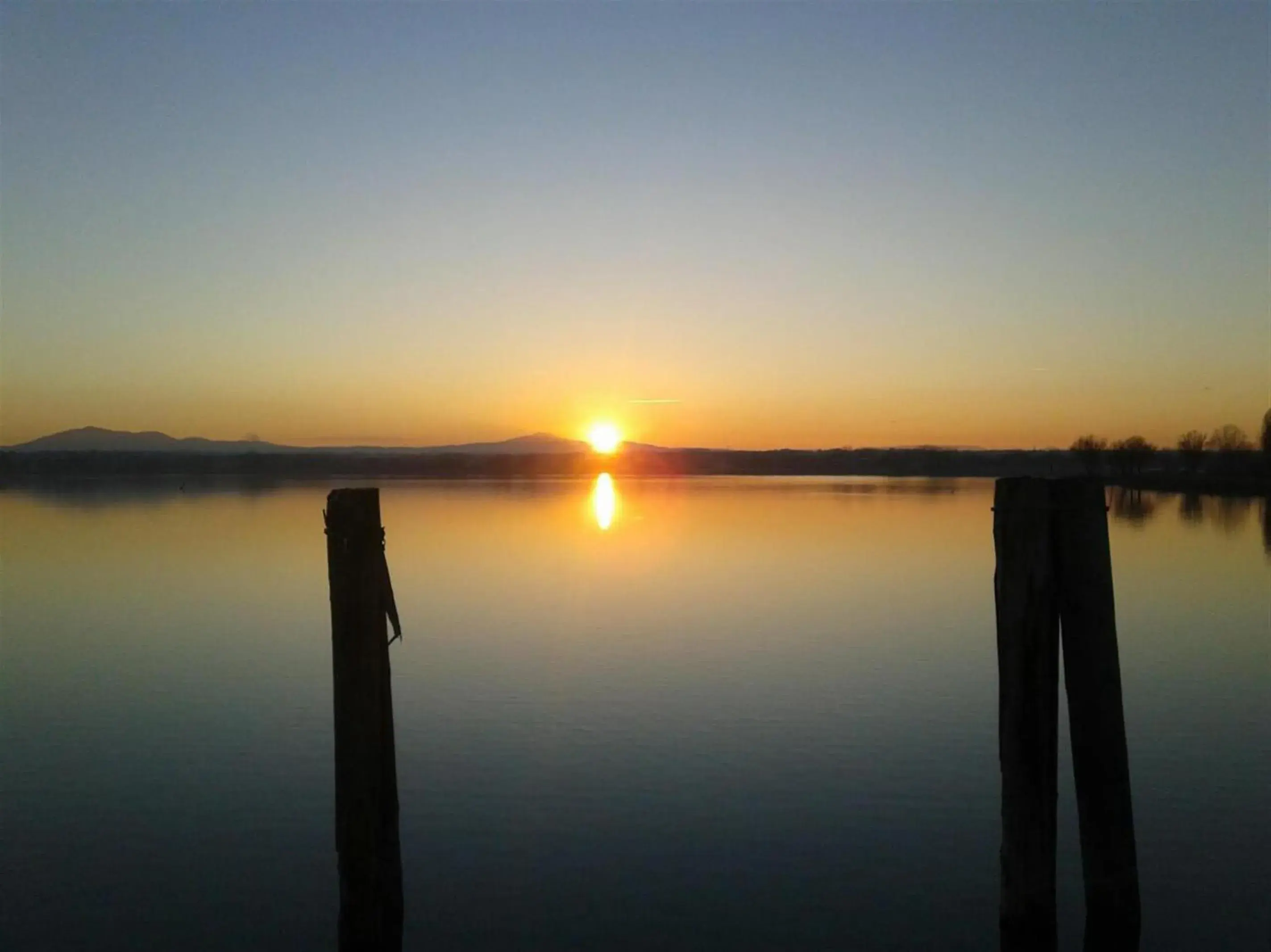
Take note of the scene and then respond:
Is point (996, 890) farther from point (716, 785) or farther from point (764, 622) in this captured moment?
point (764, 622)

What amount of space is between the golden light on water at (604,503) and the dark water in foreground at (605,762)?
77.5 feet

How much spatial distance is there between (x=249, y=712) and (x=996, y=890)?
888cm

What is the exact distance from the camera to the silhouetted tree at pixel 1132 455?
112m

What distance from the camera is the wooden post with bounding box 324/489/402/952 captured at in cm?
636

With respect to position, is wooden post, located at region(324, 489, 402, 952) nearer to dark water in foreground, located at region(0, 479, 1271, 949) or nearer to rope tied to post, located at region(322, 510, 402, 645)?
rope tied to post, located at region(322, 510, 402, 645)

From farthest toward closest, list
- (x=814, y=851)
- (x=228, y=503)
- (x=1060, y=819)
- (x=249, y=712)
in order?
(x=228, y=503), (x=249, y=712), (x=1060, y=819), (x=814, y=851)

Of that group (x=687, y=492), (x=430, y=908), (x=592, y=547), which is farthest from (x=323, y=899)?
(x=687, y=492)

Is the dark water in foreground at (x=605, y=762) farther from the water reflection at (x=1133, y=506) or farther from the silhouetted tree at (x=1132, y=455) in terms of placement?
the silhouetted tree at (x=1132, y=455)

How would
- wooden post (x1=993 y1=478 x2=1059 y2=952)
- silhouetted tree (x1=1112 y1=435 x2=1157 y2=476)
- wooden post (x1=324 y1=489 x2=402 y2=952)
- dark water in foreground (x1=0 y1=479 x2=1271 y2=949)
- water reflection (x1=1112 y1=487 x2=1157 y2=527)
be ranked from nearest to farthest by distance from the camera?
wooden post (x1=993 y1=478 x2=1059 y2=952), wooden post (x1=324 y1=489 x2=402 y2=952), dark water in foreground (x1=0 y1=479 x2=1271 y2=949), water reflection (x1=1112 y1=487 x2=1157 y2=527), silhouetted tree (x1=1112 y1=435 x2=1157 y2=476)

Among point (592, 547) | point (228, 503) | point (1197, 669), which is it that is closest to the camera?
point (1197, 669)

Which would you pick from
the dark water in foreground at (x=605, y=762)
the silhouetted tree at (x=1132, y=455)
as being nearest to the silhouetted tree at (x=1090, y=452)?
the silhouetted tree at (x=1132, y=455)

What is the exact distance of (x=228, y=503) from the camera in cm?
6481

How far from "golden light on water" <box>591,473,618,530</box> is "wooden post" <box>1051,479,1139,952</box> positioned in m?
38.8

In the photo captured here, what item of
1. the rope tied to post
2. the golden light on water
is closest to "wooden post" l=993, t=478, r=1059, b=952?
the rope tied to post
